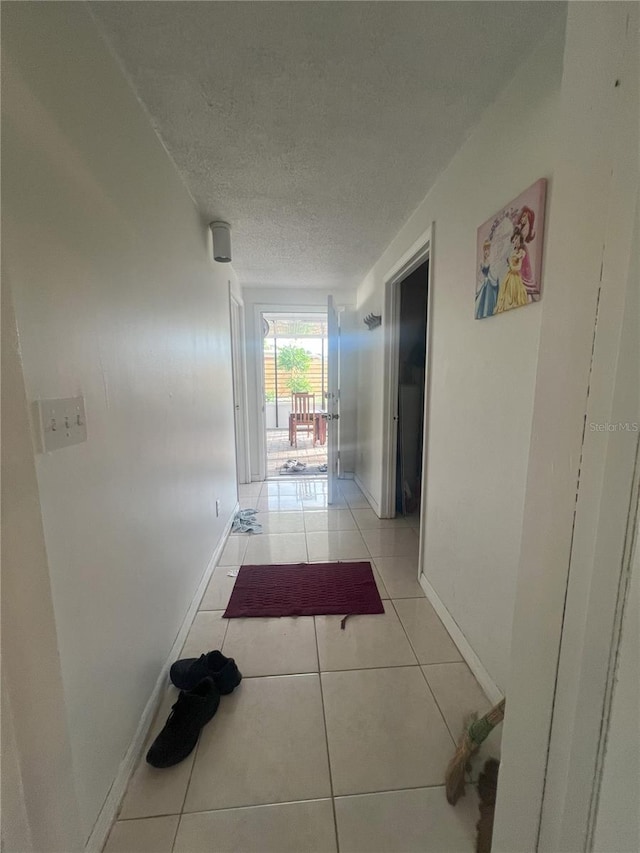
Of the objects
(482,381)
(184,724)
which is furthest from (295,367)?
(184,724)

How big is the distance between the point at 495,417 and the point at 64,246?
4.75 ft

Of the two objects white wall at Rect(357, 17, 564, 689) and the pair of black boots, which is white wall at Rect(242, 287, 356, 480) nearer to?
white wall at Rect(357, 17, 564, 689)

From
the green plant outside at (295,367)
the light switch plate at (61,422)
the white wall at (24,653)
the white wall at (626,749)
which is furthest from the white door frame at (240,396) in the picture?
the green plant outside at (295,367)

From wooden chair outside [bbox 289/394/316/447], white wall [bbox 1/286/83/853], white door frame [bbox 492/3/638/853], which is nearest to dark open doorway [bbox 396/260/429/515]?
white door frame [bbox 492/3/638/853]

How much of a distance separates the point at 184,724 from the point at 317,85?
2.29 m

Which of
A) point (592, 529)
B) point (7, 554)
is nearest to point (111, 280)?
point (7, 554)

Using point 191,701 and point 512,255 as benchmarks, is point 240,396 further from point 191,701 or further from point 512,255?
point 512,255

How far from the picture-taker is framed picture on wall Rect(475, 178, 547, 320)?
102 cm

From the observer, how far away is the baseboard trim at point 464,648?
1.28 m

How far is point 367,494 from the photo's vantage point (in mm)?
3492

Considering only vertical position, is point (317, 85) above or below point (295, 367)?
above

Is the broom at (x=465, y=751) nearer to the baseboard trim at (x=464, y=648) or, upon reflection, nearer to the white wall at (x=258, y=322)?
the baseboard trim at (x=464, y=648)

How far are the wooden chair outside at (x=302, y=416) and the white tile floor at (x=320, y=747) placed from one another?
4638 mm

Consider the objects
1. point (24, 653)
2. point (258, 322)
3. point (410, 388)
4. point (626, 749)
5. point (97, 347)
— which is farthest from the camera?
point (258, 322)
